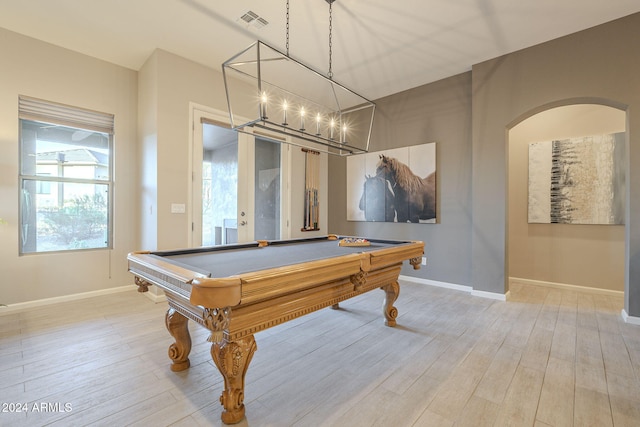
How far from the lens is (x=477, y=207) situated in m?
3.79

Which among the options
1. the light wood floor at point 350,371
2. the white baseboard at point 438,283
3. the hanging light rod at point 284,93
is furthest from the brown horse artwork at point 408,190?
the light wood floor at point 350,371

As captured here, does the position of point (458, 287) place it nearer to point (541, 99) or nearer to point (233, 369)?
point (541, 99)

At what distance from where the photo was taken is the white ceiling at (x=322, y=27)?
2750mm

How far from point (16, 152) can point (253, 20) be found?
120 inches

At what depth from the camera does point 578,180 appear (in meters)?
4.04

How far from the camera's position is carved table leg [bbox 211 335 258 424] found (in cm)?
146

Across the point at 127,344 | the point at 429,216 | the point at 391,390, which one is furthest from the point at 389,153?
the point at 127,344

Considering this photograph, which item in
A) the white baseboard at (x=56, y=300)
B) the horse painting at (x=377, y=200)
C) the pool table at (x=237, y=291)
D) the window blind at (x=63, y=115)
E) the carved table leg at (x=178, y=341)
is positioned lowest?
the white baseboard at (x=56, y=300)

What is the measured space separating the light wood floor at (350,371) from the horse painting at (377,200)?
203 centimetres

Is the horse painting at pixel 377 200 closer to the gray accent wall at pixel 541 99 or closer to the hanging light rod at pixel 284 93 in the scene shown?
the hanging light rod at pixel 284 93

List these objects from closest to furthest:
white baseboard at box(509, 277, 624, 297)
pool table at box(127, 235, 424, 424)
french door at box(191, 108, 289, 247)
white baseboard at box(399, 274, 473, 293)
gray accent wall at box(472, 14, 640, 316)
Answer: pool table at box(127, 235, 424, 424) → gray accent wall at box(472, 14, 640, 316) → white baseboard at box(509, 277, 624, 297) → french door at box(191, 108, 289, 247) → white baseboard at box(399, 274, 473, 293)

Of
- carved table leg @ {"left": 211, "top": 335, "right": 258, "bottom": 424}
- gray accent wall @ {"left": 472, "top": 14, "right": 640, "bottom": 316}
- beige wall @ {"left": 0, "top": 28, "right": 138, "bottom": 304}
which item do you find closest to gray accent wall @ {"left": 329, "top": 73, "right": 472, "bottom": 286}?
gray accent wall @ {"left": 472, "top": 14, "right": 640, "bottom": 316}

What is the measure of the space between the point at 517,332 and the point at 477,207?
1.68 meters

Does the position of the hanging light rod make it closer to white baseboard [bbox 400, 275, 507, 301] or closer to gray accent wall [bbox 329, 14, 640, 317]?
gray accent wall [bbox 329, 14, 640, 317]
